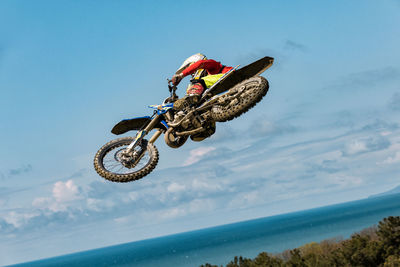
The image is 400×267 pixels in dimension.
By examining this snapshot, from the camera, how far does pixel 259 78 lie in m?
12.5

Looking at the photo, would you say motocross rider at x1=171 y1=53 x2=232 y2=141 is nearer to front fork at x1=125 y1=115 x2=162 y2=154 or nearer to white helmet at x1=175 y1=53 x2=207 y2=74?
white helmet at x1=175 y1=53 x2=207 y2=74

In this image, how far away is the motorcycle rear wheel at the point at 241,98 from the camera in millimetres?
12242

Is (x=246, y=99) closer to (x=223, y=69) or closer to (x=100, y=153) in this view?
(x=223, y=69)

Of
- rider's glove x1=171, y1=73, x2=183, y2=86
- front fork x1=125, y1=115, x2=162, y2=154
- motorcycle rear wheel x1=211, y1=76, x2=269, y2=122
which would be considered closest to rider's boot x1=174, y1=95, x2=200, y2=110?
rider's glove x1=171, y1=73, x2=183, y2=86

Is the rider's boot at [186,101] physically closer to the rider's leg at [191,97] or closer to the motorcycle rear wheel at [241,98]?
the rider's leg at [191,97]

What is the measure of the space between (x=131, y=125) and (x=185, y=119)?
220 cm

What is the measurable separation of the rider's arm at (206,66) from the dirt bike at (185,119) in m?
0.58

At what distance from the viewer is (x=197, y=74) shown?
13.6 meters

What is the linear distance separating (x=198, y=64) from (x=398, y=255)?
4782 centimetres

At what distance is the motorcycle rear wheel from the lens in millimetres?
12242

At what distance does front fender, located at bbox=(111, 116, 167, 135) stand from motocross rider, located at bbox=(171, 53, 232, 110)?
1.17m

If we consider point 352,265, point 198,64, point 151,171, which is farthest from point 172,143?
point 352,265

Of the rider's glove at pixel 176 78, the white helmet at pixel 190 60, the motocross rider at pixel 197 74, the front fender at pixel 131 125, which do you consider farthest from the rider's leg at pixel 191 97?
the front fender at pixel 131 125

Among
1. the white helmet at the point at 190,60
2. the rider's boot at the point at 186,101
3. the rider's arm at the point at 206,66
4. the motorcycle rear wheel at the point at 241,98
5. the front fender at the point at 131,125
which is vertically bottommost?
the motorcycle rear wheel at the point at 241,98
